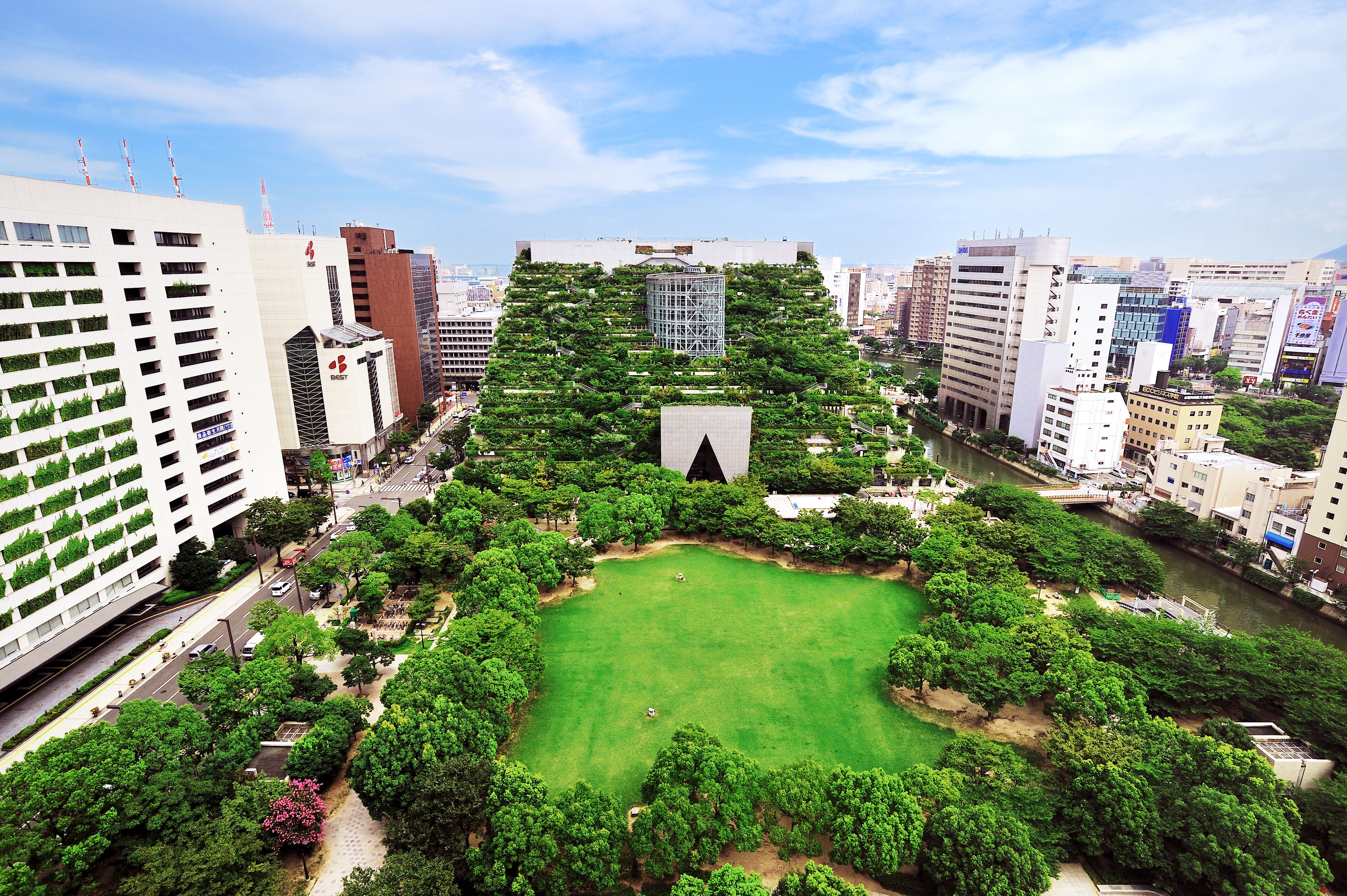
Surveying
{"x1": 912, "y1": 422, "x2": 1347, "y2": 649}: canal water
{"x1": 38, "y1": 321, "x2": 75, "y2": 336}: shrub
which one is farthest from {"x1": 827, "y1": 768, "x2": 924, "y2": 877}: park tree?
{"x1": 38, "y1": 321, "x2": 75, "y2": 336}: shrub

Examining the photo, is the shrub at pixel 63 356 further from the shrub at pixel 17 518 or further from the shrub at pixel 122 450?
the shrub at pixel 17 518

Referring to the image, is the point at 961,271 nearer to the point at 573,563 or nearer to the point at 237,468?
the point at 573,563

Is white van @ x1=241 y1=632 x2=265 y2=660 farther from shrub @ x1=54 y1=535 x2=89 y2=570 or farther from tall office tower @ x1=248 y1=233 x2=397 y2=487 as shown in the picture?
tall office tower @ x1=248 y1=233 x2=397 y2=487

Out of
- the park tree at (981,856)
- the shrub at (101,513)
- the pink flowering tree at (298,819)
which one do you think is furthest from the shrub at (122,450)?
the park tree at (981,856)

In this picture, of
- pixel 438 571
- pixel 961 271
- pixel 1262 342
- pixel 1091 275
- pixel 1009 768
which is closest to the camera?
pixel 1009 768

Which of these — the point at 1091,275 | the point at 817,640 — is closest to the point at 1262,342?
the point at 1091,275

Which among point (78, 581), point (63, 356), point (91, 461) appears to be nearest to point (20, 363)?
point (63, 356)
